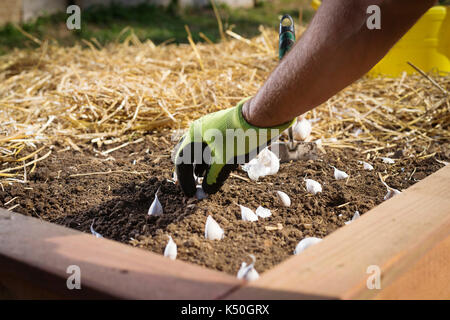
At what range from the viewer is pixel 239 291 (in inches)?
32.7

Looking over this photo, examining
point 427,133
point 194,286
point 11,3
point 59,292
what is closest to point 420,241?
point 194,286

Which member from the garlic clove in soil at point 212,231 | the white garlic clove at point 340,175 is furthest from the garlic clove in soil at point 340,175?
the garlic clove in soil at point 212,231

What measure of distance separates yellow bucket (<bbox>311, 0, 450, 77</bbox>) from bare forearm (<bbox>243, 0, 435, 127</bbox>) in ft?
6.45

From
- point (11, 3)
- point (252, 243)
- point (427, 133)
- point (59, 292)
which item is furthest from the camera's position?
point (11, 3)

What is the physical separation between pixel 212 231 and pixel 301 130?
907mm

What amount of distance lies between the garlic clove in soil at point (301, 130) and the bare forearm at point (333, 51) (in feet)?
2.52

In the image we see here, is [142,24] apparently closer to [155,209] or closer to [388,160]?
[388,160]

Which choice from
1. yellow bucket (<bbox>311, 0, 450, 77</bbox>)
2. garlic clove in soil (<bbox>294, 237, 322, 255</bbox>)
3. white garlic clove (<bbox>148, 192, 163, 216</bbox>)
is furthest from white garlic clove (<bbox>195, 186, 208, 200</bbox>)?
yellow bucket (<bbox>311, 0, 450, 77</bbox>)

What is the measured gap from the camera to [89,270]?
2.96 feet

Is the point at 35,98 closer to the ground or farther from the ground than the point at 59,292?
closer to the ground

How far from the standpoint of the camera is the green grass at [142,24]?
518 centimetres

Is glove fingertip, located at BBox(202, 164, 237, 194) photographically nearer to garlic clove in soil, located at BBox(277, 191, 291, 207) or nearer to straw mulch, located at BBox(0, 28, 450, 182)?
garlic clove in soil, located at BBox(277, 191, 291, 207)
